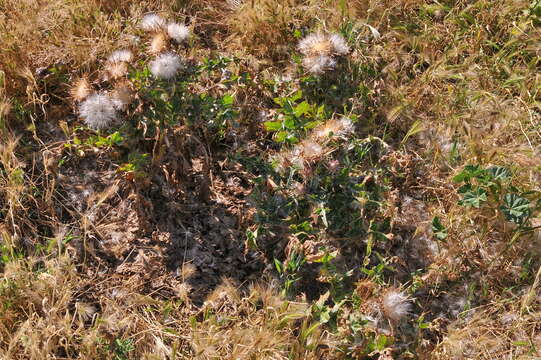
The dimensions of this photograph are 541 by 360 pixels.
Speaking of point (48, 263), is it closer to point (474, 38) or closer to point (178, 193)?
point (178, 193)

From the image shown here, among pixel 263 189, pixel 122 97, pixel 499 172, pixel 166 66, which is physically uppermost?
pixel 166 66

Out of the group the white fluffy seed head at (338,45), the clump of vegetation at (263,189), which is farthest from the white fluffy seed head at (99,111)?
the white fluffy seed head at (338,45)

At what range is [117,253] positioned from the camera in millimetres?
2482

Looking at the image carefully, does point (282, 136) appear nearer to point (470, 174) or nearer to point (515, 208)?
point (470, 174)

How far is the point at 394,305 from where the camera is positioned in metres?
2.32

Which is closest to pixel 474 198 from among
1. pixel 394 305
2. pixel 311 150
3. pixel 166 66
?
pixel 394 305

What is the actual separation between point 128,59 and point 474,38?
1.89m

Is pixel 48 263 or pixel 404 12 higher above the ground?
pixel 404 12

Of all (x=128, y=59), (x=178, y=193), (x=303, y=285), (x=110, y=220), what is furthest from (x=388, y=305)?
(x=128, y=59)

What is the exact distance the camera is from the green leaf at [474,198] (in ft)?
7.95

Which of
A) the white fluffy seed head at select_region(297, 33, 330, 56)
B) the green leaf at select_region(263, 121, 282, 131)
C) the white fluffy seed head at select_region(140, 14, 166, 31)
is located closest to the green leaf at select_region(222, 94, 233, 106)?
the green leaf at select_region(263, 121, 282, 131)

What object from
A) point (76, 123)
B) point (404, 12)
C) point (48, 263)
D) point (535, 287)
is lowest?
point (535, 287)

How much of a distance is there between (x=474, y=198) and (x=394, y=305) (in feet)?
1.98

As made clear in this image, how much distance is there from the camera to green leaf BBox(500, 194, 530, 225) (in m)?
2.39
